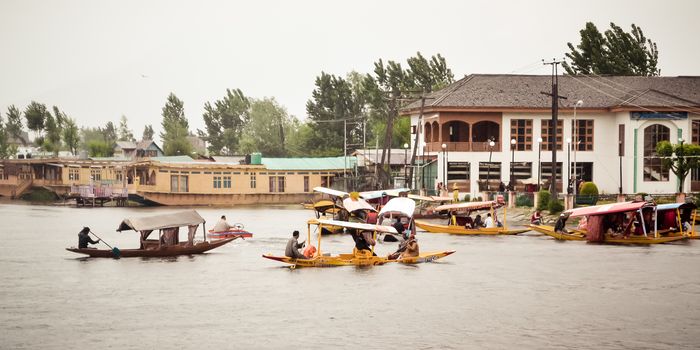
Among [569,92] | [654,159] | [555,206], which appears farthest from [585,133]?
[555,206]

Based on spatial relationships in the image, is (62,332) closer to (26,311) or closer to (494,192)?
(26,311)

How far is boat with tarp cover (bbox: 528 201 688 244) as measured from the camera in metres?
42.3

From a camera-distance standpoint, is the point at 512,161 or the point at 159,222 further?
the point at 512,161

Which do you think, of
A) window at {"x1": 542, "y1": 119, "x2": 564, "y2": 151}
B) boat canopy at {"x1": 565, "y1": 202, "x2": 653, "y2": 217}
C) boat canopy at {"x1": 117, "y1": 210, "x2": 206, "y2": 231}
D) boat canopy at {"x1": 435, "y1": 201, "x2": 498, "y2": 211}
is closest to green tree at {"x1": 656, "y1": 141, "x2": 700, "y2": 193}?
window at {"x1": 542, "y1": 119, "x2": 564, "y2": 151}

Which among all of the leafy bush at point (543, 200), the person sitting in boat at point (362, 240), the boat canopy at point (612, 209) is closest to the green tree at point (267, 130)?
the leafy bush at point (543, 200)

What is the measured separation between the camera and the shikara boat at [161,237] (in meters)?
38.5

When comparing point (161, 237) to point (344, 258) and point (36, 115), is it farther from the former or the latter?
point (36, 115)

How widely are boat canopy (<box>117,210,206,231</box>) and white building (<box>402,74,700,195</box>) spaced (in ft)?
108

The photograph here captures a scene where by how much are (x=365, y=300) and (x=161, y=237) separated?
12204 mm

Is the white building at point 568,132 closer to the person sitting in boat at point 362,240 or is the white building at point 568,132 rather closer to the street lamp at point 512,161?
the street lamp at point 512,161

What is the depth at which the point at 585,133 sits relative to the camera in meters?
70.6

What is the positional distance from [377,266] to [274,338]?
11.6 meters

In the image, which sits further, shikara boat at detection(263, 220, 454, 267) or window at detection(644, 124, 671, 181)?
window at detection(644, 124, 671, 181)

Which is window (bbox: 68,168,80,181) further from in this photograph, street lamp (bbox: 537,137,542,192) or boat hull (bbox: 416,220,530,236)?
boat hull (bbox: 416,220,530,236)
